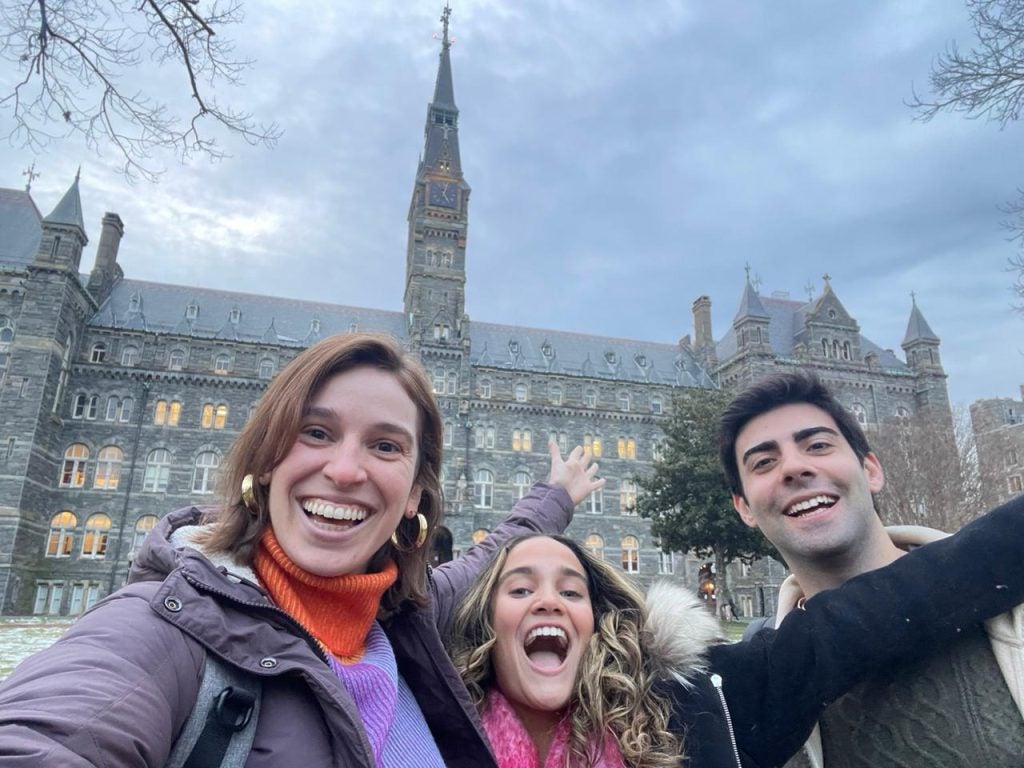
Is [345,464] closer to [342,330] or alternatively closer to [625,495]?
[342,330]

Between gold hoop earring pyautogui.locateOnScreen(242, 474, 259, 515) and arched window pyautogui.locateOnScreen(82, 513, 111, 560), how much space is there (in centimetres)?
3439

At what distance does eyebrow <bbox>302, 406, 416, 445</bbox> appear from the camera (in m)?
2.11

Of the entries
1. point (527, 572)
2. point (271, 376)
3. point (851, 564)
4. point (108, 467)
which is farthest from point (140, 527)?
point (851, 564)

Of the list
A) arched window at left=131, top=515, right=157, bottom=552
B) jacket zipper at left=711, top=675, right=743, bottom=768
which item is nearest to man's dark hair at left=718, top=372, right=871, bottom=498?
jacket zipper at left=711, top=675, right=743, bottom=768

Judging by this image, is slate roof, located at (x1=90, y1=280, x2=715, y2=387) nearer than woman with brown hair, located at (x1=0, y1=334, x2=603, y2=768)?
No

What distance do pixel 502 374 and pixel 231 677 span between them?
120 ft

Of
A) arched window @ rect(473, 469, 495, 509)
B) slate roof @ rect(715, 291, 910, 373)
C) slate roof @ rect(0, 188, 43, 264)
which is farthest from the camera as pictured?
slate roof @ rect(715, 291, 910, 373)

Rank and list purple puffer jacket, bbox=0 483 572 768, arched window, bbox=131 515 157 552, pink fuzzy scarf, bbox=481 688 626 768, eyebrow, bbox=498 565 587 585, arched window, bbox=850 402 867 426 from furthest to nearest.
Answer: arched window, bbox=850 402 867 426
arched window, bbox=131 515 157 552
eyebrow, bbox=498 565 587 585
pink fuzzy scarf, bbox=481 688 626 768
purple puffer jacket, bbox=0 483 572 768

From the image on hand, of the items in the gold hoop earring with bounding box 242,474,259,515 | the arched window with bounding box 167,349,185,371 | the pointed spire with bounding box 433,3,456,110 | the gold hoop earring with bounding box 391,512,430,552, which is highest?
the pointed spire with bounding box 433,3,456,110

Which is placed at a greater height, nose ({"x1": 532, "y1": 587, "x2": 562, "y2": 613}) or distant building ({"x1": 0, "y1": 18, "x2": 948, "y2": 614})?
distant building ({"x1": 0, "y1": 18, "x2": 948, "y2": 614})

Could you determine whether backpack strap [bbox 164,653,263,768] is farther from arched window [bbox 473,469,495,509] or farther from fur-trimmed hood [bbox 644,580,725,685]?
arched window [bbox 473,469,495,509]

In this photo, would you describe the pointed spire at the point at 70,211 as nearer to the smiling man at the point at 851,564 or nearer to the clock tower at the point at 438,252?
the clock tower at the point at 438,252

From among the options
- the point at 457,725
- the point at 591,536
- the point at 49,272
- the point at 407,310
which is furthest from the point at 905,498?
the point at 49,272

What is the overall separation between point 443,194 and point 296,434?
4146cm
